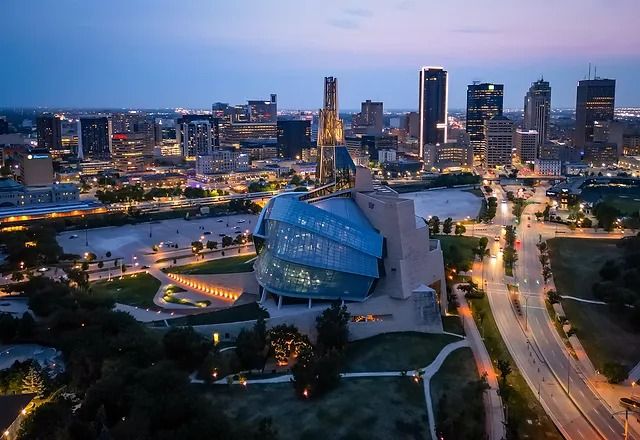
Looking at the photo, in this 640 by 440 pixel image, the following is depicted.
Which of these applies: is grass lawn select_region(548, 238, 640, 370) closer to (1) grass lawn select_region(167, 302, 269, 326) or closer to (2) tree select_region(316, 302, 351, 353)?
(2) tree select_region(316, 302, 351, 353)

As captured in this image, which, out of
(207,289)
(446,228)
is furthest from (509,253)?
(207,289)

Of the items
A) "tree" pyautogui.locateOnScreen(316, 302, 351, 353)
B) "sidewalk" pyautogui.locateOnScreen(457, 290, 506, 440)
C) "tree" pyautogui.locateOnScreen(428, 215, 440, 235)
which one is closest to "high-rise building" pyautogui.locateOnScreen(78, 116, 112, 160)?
"tree" pyautogui.locateOnScreen(428, 215, 440, 235)

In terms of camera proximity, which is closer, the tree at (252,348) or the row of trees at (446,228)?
the tree at (252,348)

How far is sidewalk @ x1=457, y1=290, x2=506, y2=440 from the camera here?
107 feet

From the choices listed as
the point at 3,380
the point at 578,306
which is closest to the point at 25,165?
the point at 3,380

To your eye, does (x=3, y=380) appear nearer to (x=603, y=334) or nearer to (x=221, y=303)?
(x=221, y=303)

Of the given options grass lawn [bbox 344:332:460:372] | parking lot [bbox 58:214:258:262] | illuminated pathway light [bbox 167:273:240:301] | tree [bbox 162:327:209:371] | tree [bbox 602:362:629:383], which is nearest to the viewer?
tree [bbox 602:362:629:383]

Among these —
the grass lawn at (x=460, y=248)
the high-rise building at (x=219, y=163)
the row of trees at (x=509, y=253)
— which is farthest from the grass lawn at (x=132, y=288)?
the high-rise building at (x=219, y=163)

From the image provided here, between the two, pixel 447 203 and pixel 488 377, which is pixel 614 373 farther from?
pixel 447 203

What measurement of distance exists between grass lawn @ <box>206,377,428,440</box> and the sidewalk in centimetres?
379

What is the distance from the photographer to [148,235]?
281 ft

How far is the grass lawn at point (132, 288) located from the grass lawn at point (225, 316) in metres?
7.96

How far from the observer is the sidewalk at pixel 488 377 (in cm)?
3256

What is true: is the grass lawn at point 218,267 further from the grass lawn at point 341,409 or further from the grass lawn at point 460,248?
the grass lawn at point 341,409
